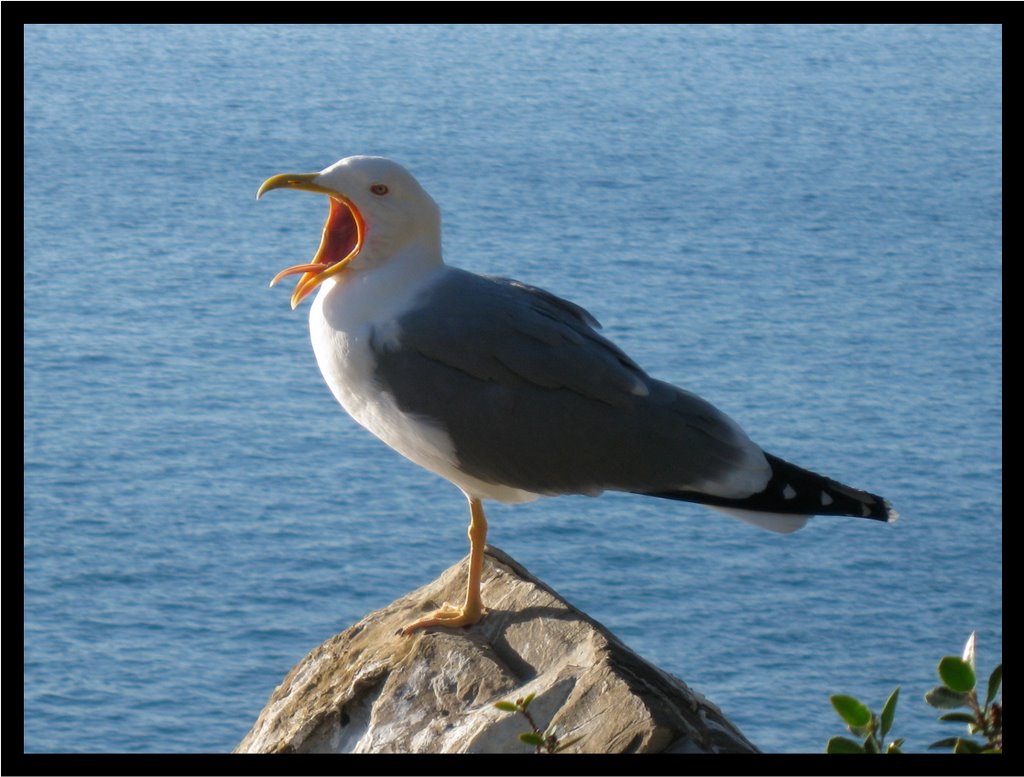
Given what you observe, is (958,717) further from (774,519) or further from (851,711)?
(774,519)

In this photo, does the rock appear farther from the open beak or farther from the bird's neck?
the open beak

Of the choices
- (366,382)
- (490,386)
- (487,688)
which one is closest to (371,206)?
(366,382)

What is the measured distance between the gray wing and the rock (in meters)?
0.47

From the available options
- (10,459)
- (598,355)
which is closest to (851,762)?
(598,355)

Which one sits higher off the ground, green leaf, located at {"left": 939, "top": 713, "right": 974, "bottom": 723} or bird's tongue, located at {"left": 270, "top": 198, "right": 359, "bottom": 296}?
bird's tongue, located at {"left": 270, "top": 198, "right": 359, "bottom": 296}

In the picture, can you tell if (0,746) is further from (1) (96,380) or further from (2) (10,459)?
(1) (96,380)

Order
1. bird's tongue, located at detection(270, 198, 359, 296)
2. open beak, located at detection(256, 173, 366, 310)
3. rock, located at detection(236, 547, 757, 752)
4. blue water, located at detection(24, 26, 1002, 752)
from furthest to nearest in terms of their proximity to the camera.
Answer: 1. blue water, located at detection(24, 26, 1002, 752)
2. bird's tongue, located at detection(270, 198, 359, 296)
3. open beak, located at detection(256, 173, 366, 310)
4. rock, located at detection(236, 547, 757, 752)

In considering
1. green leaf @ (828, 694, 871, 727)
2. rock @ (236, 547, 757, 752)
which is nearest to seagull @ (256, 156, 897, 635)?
rock @ (236, 547, 757, 752)

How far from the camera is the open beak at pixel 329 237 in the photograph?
431cm

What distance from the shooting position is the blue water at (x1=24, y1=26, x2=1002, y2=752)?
4006 centimetres

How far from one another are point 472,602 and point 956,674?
2.26m

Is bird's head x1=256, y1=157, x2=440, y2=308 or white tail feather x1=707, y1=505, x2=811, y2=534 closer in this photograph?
bird's head x1=256, y1=157, x2=440, y2=308

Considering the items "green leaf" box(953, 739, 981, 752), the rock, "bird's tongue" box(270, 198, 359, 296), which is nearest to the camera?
"green leaf" box(953, 739, 981, 752)
